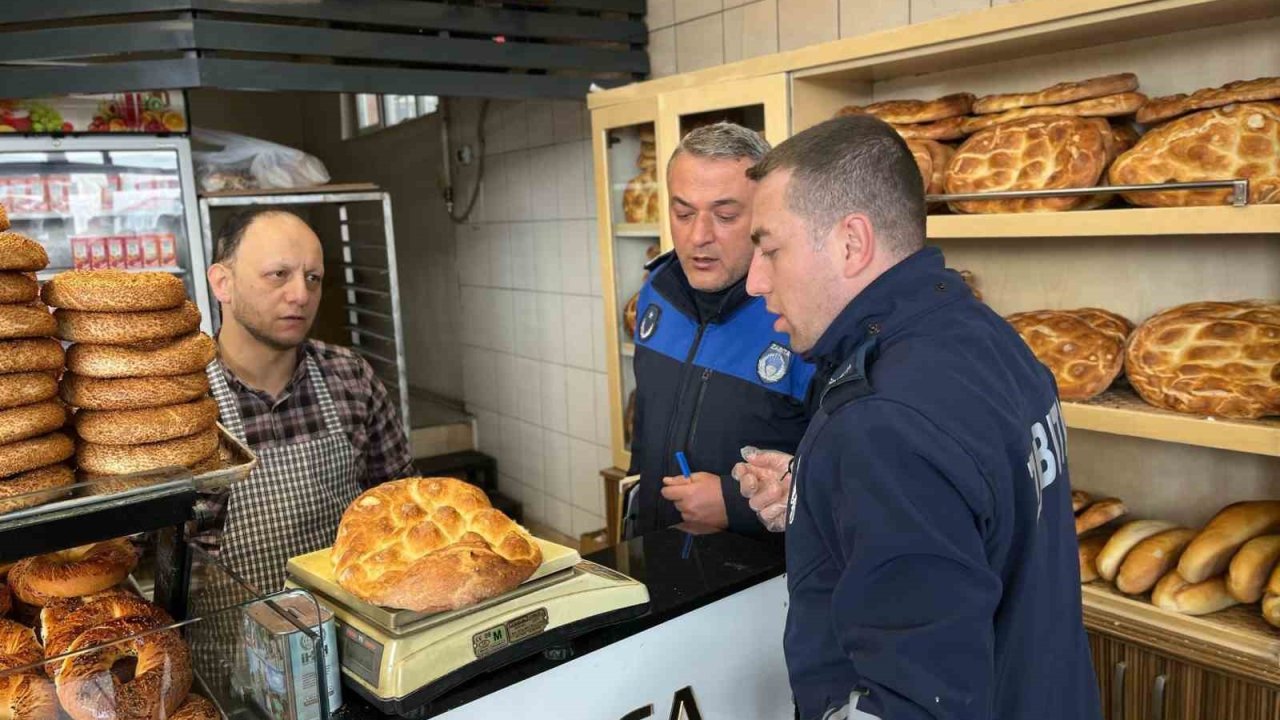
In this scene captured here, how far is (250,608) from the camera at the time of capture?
1.09 metres

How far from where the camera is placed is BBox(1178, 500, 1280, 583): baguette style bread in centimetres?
199

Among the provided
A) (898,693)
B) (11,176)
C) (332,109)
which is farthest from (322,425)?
(332,109)

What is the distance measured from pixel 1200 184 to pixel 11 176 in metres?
3.94

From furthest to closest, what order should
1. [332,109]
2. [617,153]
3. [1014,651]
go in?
[332,109], [617,153], [1014,651]

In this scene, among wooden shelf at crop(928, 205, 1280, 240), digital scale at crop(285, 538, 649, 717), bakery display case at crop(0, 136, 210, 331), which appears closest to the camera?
digital scale at crop(285, 538, 649, 717)

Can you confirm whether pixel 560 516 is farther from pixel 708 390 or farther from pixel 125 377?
pixel 125 377

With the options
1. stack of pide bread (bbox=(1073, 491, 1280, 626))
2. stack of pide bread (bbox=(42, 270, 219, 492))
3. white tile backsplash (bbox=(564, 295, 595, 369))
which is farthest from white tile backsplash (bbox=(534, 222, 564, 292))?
stack of pide bread (bbox=(42, 270, 219, 492))

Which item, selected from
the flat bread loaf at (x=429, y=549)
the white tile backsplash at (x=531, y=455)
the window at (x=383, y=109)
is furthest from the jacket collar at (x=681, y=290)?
the window at (x=383, y=109)

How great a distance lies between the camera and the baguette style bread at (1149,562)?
207cm

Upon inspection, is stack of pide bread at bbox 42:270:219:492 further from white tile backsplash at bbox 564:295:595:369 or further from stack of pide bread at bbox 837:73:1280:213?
white tile backsplash at bbox 564:295:595:369

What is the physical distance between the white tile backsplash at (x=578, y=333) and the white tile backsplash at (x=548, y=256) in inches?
5.7

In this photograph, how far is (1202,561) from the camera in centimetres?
198

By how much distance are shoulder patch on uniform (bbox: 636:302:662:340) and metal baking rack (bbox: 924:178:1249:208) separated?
682 millimetres

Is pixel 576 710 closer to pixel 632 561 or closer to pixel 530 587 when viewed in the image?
pixel 530 587
